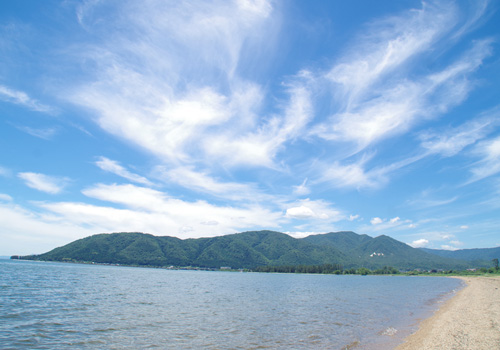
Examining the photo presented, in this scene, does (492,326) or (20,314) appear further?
(20,314)

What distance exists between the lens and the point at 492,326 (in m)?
25.6

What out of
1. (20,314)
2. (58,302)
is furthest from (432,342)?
(58,302)

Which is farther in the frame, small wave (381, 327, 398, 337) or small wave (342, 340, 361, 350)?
small wave (381, 327, 398, 337)

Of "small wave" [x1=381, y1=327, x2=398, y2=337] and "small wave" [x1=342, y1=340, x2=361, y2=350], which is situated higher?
"small wave" [x1=381, y1=327, x2=398, y2=337]

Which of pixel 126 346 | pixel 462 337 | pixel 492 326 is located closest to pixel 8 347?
pixel 126 346

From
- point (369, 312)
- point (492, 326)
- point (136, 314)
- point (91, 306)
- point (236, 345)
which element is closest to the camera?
point (236, 345)

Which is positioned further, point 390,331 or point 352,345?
point 390,331

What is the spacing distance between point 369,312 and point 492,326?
18.2 meters

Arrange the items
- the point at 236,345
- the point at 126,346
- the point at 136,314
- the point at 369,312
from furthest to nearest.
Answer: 1. the point at 369,312
2. the point at 136,314
3. the point at 236,345
4. the point at 126,346

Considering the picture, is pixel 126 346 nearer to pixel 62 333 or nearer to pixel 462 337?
pixel 62 333

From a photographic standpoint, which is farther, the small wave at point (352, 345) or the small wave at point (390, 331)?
the small wave at point (390, 331)

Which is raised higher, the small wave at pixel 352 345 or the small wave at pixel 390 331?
the small wave at pixel 390 331

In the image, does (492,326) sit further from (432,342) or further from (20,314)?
(20,314)

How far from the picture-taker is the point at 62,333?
23.9 metres
